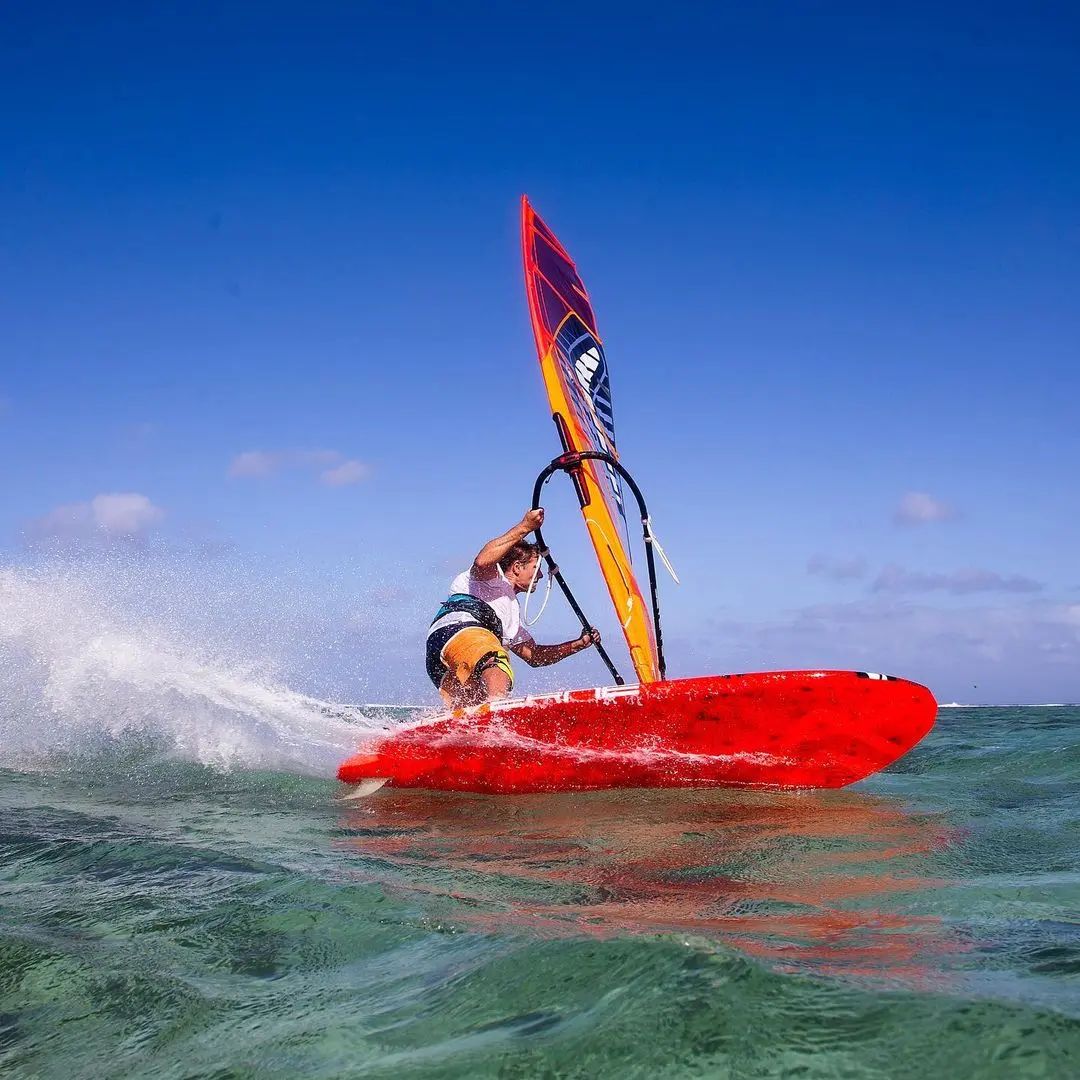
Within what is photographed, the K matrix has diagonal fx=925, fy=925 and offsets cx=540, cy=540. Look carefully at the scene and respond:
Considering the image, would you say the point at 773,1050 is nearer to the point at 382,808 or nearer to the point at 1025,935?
the point at 1025,935

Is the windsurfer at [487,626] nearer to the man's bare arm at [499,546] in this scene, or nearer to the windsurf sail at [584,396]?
the man's bare arm at [499,546]

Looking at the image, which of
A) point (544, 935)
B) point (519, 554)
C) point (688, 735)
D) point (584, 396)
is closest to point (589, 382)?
point (584, 396)

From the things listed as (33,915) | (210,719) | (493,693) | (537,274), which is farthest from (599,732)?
(537,274)

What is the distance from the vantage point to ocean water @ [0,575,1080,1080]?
1706 millimetres

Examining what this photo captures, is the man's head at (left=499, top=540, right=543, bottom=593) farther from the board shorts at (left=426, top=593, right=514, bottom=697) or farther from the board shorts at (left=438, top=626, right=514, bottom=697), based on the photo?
the board shorts at (left=438, top=626, right=514, bottom=697)

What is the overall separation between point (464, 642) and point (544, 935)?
437 cm

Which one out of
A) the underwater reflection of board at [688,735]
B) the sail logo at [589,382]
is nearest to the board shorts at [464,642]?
the underwater reflection of board at [688,735]

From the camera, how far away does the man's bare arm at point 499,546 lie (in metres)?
6.61

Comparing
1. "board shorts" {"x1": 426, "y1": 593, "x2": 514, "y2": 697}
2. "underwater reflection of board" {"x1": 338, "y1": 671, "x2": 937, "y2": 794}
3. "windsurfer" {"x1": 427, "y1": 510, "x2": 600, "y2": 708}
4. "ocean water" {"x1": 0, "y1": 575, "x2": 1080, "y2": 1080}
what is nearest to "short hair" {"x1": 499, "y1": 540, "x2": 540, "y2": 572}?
"windsurfer" {"x1": 427, "y1": 510, "x2": 600, "y2": 708}

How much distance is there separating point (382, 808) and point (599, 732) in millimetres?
1386

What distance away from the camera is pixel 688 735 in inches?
219

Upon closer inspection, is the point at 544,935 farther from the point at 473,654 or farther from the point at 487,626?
the point at 487,626

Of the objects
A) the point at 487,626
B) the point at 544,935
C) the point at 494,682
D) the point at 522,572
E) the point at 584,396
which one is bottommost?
the point at 544,935

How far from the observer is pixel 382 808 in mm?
5539
